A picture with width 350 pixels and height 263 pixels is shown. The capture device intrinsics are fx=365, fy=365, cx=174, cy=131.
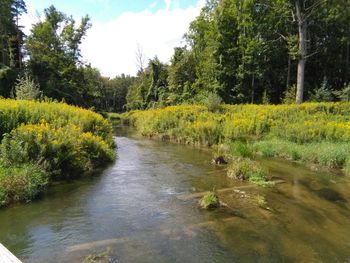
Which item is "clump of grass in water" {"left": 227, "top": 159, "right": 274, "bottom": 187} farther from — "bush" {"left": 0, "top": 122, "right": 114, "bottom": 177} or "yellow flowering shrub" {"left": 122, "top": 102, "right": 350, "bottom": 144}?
"yellow flowering shrub" {"left": 122, "top": 102, "right": 350, "bottom": 144}

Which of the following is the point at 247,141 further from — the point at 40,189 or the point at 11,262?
the point at 11,262

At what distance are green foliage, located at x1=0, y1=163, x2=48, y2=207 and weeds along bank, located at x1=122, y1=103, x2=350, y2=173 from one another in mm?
8634

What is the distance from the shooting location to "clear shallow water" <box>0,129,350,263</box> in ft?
21.6

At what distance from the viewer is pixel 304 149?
648 inches

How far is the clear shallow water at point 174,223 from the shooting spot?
6.59m

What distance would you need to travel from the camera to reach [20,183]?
903 centimetres

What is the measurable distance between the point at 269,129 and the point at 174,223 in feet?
47.1

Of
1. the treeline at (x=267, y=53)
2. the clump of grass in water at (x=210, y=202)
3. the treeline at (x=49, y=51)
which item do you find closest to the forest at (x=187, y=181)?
the clump of grass in water at (x=210, y=202)

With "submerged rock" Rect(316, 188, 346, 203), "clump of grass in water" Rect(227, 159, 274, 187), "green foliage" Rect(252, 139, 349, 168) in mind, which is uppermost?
"green foliage" Rect(252, 139, 349, 168)

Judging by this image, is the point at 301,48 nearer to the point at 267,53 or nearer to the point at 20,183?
the point at 267,53

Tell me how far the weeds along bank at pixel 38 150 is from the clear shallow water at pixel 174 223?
1.67 ft

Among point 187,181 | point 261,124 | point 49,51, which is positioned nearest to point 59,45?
point 49,51

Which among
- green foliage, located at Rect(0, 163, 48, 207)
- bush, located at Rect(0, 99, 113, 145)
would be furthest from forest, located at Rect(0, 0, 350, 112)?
green foliage, located at Rect(0, 163, 48, 207)

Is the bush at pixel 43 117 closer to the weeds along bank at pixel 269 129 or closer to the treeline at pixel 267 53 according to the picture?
the weeds along bank at pixel 269 129
